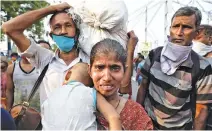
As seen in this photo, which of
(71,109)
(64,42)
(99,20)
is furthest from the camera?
(64,42)

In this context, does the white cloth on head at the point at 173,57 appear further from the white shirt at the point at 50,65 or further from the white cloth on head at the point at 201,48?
the white cloth on head at the point at 201,48

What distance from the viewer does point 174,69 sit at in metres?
2.42

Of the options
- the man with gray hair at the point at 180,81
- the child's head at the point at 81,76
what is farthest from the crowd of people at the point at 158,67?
the child's head at the point at 81,76

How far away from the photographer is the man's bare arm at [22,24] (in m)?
2.27

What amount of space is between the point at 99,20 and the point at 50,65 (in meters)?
0.49

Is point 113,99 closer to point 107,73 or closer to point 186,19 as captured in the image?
point 107,73

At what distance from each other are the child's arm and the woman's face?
50mm

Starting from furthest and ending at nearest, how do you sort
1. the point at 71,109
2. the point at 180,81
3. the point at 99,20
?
1. the point at 180,81
2. the point at 99,20
3. the point at 71,109

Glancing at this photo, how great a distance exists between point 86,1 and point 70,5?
156mm

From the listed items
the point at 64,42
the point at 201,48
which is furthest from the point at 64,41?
the point at 201,48

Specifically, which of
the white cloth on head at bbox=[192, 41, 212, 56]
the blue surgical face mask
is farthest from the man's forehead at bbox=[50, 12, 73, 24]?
the white cloth on head at bbox=[192, 41, 212, 56]

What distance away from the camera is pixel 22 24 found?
7.54 ft

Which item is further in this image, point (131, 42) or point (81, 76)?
point (131, 42)

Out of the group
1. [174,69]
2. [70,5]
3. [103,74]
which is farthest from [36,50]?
[174,69]
